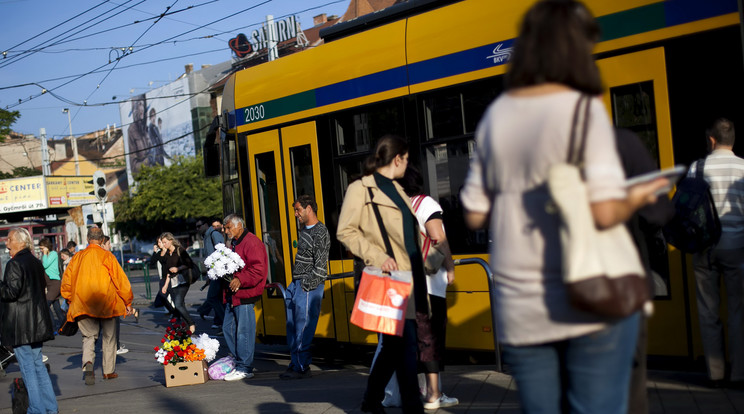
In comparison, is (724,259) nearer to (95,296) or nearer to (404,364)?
(404,364)

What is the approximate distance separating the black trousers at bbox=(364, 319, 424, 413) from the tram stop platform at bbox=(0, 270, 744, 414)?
990mm

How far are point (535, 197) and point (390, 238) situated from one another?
2.46 metres

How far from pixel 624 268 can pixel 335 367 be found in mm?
7092

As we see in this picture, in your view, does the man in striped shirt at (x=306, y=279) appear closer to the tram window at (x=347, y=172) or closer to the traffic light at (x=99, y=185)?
the tram window at (x=347, y=172)

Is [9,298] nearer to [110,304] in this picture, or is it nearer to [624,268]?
[110,304]

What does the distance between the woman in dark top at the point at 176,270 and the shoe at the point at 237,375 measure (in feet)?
14.4

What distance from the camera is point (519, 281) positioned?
92.5 inches

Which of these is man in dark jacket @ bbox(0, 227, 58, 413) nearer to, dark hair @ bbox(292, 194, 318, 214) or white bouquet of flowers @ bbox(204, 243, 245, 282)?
white bouquet of flowers @ bbox(204, 243, 245, 282)

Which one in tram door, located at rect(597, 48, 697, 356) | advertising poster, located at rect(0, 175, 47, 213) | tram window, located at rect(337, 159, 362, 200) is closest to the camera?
tram door, located at rect(597, 48, 697, 356)

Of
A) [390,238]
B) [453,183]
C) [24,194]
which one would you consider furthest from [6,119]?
[390,238]

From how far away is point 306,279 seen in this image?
26.4 ft

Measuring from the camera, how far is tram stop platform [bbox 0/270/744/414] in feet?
18.1

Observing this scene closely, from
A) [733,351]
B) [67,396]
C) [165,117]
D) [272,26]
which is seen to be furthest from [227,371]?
[165,117]

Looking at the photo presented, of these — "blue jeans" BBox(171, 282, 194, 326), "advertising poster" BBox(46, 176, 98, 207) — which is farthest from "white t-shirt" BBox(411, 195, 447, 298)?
"advertising poster" BBox(46, 176, 98, 207)
